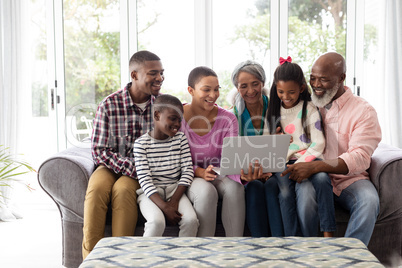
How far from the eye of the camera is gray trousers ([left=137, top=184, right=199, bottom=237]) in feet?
7.37

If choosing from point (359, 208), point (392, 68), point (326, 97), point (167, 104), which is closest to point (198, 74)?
point (167, 104)

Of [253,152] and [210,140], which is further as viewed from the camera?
[210,140]

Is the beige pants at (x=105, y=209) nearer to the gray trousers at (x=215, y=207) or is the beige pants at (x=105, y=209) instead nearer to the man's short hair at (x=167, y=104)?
the gray trousers at (x=215, y=207)

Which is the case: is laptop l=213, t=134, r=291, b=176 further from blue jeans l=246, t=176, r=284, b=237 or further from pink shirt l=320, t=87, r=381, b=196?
pink shirt l=320, t=87, r=381, b=196

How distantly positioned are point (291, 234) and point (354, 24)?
2226 mm

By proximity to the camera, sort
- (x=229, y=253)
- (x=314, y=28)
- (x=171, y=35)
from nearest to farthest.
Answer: (x=229, y=253) < (x=314, y=28) < (x=171, y=35)

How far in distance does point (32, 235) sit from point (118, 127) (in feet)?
3.99

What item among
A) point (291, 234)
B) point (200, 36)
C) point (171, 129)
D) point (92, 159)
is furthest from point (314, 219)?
point (200, 36)

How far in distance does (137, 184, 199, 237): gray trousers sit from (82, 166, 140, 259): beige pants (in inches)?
2.6

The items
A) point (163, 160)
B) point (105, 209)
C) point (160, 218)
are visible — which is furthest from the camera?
point (163, 160)

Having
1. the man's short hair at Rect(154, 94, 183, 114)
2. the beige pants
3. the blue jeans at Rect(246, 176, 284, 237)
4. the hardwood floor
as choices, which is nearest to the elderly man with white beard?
the blue jeans at Rect(246, 176, 284, 237)

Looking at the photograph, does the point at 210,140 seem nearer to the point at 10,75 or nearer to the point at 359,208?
the point at 359,208

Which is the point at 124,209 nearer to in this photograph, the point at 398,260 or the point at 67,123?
the point at 398,260

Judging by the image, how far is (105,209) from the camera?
2.36 meters
